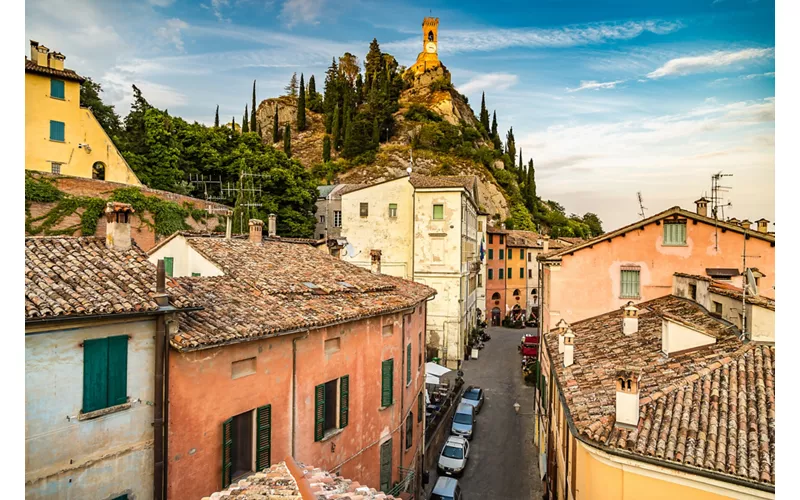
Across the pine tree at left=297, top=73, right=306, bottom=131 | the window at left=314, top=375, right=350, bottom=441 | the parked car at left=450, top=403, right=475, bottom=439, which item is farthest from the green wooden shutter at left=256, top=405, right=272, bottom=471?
the pine tree at left=297, top=73, right=306, bottom=131

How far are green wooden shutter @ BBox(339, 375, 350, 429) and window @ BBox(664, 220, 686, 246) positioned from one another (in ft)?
26.3

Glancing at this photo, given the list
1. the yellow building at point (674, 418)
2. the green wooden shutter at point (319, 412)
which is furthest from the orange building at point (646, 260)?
the green wooden shutter at point (319, 412)

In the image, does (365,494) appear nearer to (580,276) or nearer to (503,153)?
(580,276)

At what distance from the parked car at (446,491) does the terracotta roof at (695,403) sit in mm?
3695

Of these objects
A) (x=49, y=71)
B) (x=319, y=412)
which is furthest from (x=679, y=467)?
(x=49, y=71)

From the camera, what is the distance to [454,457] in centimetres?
1162

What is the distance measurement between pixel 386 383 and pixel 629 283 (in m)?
6.41

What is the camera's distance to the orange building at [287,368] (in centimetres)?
537

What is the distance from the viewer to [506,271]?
3206cm

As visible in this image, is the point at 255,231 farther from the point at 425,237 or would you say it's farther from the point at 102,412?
the point at 425,237

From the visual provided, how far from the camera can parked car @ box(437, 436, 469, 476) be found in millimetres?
11383

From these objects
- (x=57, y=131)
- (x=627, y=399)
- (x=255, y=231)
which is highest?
(x=57, y=131)

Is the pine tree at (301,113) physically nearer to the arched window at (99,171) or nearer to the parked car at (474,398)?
the arched window at (99,171)

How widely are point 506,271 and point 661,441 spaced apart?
2766cm
